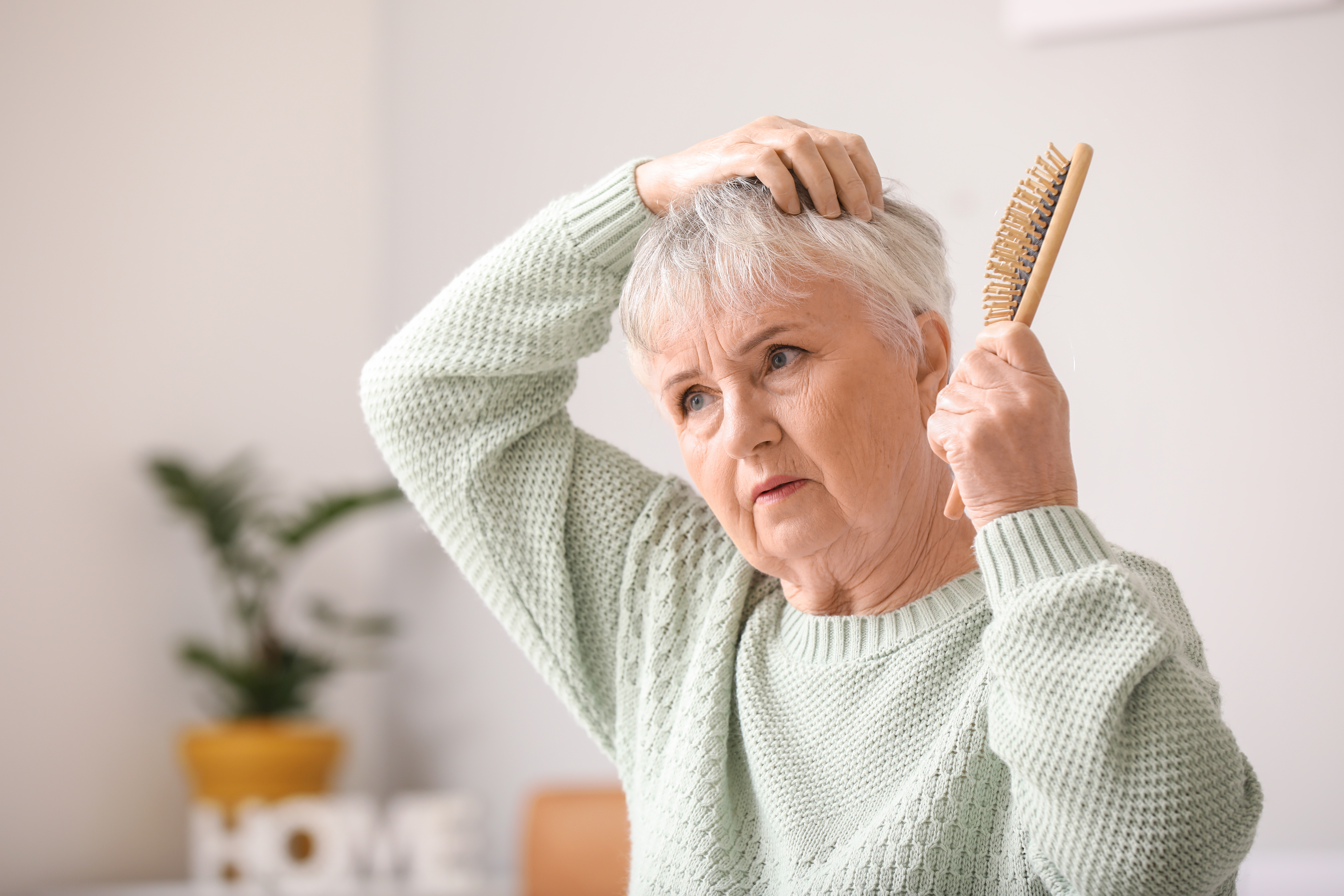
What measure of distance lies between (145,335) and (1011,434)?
2631 millimetres

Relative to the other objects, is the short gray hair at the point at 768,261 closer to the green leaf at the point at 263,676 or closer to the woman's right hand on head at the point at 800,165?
the woman's right hand on head at the point at 800,165

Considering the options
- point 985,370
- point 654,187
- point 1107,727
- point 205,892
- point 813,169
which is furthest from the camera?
point 205,892

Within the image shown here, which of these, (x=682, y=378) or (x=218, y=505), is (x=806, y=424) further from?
(x=218, y=505)

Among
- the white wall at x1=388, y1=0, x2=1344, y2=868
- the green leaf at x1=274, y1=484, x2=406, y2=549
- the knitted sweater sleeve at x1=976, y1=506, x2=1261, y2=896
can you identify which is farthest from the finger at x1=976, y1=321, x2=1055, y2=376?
the green leaf at x1=274, y1=484, x2=406, y2=549

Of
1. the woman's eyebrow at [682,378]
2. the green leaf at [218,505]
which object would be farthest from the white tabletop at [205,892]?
the woman's eyebrow at [682,378]

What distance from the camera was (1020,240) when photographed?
89 centimetres

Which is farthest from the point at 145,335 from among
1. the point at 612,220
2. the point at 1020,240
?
the point at 1020,240

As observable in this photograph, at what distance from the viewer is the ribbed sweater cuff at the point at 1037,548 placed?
2.48ft

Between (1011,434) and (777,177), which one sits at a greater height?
(777,177)

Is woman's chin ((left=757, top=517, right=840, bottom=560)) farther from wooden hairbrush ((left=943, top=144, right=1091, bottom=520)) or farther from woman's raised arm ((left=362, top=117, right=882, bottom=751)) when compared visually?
woman's raised arm ((left=362, top=117, right=882, bottom=751))

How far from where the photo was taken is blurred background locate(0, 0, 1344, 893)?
219 cm

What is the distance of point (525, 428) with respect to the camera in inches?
47.3

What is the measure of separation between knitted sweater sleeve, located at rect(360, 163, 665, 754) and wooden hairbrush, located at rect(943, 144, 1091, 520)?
395 mm

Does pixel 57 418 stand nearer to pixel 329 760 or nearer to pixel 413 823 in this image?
pixel 329 760
